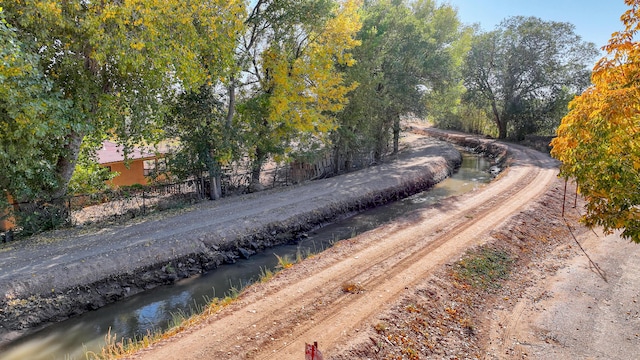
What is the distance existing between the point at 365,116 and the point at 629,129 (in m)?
19.7

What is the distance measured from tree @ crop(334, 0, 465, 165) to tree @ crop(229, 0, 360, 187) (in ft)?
9.71

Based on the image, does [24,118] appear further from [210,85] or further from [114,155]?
[114,155]

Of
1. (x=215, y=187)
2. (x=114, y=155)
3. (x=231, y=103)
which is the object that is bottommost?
(x=215, y=187)

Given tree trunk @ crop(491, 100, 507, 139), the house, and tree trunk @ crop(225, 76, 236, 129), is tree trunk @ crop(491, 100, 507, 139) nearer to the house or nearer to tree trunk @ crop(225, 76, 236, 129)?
tree trunk @ crop(225, 76, 236, 129)

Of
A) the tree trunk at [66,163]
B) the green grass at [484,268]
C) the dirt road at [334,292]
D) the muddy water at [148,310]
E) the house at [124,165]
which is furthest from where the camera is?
the house at [124,165]

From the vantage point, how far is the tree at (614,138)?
5.63 metres

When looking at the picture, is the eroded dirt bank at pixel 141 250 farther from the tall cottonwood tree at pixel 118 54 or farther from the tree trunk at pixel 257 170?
the tall cottonwood tree at pixel 118 54

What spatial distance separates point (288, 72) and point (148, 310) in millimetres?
13652

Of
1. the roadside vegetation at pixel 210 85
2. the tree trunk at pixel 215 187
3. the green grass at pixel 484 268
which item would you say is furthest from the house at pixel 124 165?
the green grass at pixel 484 268

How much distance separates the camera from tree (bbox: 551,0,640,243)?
5.63 metres

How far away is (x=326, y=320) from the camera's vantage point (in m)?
8.01

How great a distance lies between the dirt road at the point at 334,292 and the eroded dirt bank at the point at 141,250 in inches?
139

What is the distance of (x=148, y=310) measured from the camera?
10133mm

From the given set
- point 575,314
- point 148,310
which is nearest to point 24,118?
point 148,310
